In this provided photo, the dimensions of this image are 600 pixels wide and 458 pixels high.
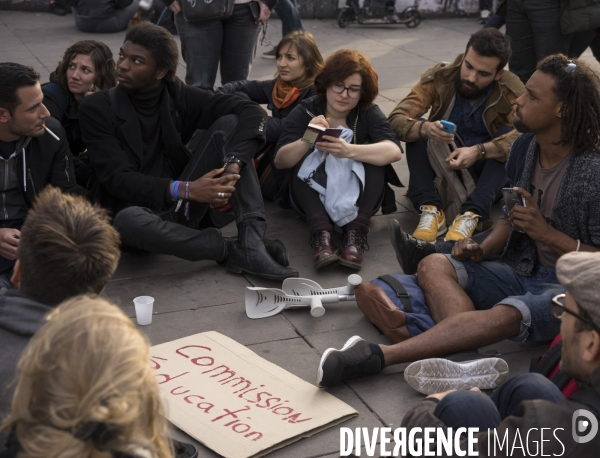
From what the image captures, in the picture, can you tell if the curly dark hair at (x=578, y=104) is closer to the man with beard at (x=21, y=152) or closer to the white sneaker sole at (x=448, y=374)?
the white sneaker sole at (x=448, y=374)

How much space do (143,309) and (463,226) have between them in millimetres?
1956

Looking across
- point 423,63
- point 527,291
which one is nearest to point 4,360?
point 527,291

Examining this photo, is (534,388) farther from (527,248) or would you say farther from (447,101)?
(447,101)

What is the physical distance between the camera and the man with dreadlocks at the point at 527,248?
3.28m

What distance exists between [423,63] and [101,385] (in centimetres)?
833

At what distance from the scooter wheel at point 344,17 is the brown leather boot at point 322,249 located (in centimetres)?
727

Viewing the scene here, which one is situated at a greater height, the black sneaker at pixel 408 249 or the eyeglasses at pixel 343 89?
the eyeglasses at pixel 343 89

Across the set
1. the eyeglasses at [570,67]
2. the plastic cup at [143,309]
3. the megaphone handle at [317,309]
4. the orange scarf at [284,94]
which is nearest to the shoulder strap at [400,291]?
the megaphone handle at [317,309]

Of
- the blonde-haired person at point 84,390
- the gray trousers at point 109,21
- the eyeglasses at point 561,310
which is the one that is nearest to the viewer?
the blonde-haired person at point 84,390

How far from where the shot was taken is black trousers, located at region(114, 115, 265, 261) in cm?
413

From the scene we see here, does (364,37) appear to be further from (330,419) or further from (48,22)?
(330,419)

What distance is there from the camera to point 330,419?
9.73ft

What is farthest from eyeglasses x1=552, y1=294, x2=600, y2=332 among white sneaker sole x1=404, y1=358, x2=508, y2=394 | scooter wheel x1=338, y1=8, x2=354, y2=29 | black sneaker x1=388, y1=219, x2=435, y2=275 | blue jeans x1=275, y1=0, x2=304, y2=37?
scooter wheel x1=338, y1=8, x2=354, y2=29

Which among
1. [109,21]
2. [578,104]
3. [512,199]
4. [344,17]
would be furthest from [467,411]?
[344,17]
